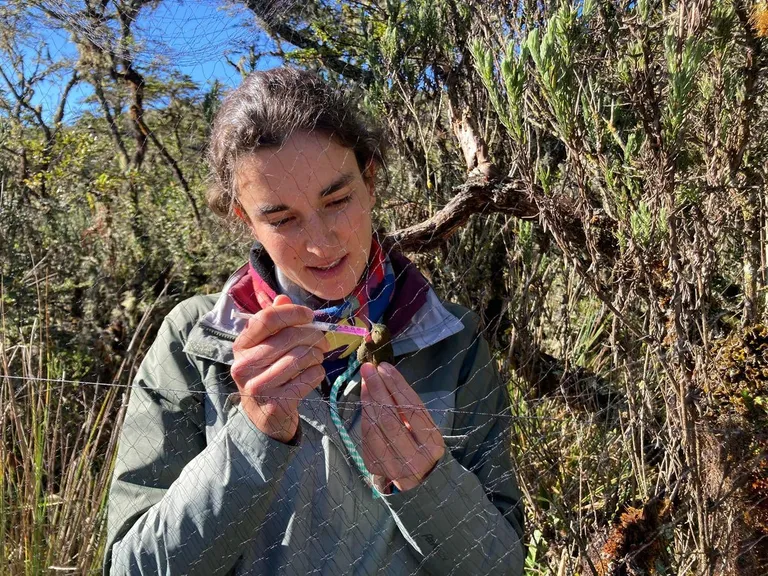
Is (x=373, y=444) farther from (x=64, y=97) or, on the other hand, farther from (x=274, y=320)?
(x=64, y=97)

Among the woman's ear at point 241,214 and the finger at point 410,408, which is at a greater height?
the woman's ear at point 241,214

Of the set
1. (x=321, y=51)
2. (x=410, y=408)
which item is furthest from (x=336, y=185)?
(x=321, y=51)

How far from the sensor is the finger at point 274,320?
968mm

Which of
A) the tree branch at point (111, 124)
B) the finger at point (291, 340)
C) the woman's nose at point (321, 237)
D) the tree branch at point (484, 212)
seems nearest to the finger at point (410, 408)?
the finger at point (291, 340)

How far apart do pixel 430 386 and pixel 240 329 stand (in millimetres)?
333

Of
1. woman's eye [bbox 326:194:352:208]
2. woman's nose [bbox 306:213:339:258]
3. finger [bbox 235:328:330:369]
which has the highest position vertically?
woman's eye [bbox 326:194:352:208]

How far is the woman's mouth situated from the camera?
1.14 meters

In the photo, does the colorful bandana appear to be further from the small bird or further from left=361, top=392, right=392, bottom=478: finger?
left=361, top=392, right=392, bottom=478: finger

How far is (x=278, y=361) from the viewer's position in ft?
3.18

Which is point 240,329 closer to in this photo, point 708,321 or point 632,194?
point 632,194

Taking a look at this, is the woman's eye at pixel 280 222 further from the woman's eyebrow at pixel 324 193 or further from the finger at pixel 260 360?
the finger at pixel 260 360

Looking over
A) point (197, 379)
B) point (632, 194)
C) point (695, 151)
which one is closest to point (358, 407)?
point (197, 379)

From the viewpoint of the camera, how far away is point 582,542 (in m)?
1.65

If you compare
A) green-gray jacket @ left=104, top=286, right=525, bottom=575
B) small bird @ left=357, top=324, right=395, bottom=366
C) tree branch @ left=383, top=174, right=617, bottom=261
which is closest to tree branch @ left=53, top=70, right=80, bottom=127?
tree branch @ left=383, top=174, right=617, bottom=261
